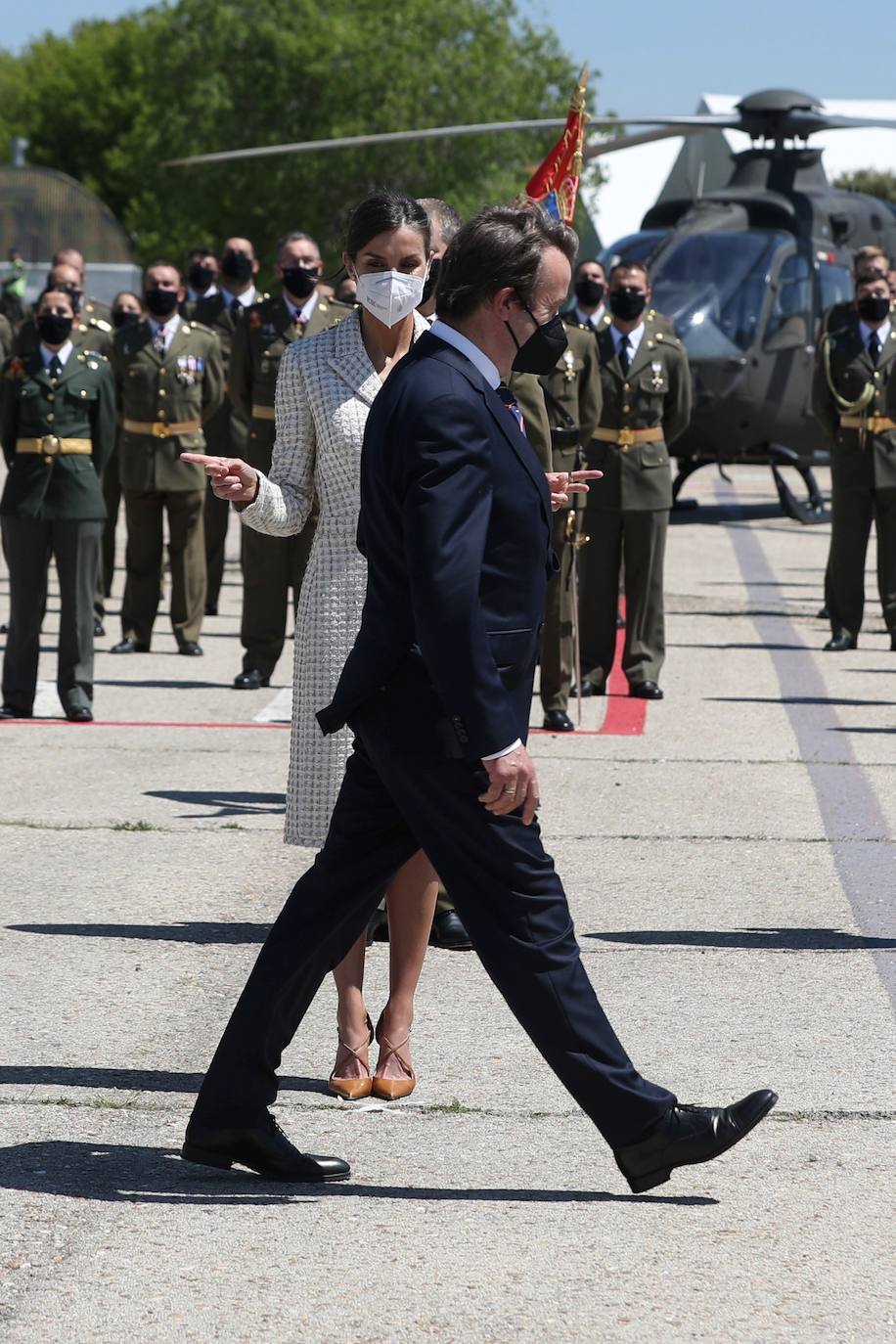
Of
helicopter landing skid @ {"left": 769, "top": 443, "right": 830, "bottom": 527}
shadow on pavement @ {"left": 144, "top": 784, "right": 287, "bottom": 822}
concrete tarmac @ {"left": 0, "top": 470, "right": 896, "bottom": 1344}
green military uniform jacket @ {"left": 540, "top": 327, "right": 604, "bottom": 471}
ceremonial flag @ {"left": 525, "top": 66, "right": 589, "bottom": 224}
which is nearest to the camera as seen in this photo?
concrete tarmac @ {"left": 0, "top": 470, "right": 896, "bottom": 1344}

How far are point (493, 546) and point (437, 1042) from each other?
5.23ft

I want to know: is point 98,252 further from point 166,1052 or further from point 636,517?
point 166,1052

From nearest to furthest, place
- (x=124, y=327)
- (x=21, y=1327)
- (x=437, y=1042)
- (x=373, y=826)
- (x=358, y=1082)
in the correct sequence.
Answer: (x=21, y=1327) → (x=373, y=826) → (x=358, y=1082) → (x=437, y=1042) → (x=124, y=327)

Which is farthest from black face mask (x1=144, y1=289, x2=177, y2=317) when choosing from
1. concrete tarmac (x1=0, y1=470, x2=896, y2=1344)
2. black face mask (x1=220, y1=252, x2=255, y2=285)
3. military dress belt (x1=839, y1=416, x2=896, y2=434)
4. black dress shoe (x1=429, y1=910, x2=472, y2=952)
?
black dress shoe (x1=429, y1=910, x2=472, y2=952)

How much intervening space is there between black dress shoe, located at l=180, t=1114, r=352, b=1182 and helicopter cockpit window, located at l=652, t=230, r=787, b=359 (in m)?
16.7

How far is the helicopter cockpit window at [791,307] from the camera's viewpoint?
2086 cm

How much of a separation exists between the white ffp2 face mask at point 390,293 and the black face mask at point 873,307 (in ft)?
26.9

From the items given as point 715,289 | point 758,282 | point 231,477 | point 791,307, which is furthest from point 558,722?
point 791,307

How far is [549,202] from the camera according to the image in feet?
30.5

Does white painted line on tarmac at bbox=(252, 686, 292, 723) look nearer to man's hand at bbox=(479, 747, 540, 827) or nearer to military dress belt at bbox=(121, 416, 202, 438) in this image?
military dress belt at bbox=(121, 416, 202, 438)

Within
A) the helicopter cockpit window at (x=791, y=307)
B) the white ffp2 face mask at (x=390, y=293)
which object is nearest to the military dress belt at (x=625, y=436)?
the white ffp2 face mask at (x=390, y=293)

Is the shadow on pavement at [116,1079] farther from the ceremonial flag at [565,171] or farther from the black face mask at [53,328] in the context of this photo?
the black face mask at [53,328]

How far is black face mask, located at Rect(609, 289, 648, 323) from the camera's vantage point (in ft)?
36.4

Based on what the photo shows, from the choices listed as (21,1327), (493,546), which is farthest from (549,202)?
(21,1327)
